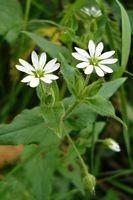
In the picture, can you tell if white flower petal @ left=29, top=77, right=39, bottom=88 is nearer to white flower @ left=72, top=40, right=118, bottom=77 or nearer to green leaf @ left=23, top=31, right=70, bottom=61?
white flower @ left=72, top=40, right=118, bottom=77

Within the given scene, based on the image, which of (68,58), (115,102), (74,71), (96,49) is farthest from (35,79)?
(115,102)

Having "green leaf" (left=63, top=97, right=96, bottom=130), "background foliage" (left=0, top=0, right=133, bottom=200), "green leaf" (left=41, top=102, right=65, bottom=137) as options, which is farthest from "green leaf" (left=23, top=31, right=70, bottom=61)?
A: "green leaf" (left=41, top=102, right=65, bottom=137)

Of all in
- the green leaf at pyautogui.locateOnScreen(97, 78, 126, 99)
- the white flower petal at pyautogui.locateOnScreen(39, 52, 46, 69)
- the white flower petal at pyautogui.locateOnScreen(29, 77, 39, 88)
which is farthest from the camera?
the green leaf at pyautogui.locateOnScreen(97, 78, 126, 99)

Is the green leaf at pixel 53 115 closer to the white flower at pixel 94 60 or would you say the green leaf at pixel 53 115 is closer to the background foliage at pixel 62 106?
the background foliage at pixel 62 106

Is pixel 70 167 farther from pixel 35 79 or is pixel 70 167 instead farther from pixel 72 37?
pixel 35 79

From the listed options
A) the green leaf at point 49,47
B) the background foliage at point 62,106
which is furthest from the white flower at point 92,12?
the green leaf at point 49,47
